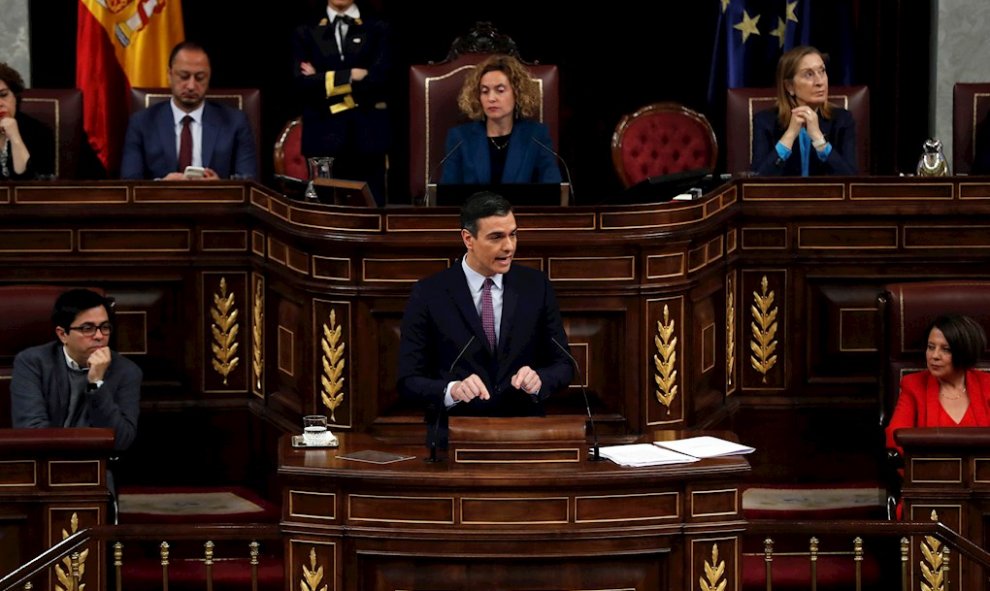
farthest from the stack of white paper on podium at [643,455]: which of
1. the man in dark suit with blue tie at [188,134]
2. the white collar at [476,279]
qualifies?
the man in dark suit with blue tie at [188,134]

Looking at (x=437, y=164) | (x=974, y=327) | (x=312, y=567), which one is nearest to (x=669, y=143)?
(x=437, y=164)

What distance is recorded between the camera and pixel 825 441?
6734 mm

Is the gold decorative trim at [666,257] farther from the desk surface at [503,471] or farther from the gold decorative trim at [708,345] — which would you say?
the desk surface at [503,471]

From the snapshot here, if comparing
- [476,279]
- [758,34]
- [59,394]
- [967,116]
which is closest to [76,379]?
[59,394]

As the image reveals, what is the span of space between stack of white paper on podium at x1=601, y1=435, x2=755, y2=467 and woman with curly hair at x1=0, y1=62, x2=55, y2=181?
325 cm

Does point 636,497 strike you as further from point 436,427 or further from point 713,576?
point 436,427

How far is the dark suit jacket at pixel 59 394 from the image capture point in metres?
5.88

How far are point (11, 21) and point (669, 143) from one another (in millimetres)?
3195

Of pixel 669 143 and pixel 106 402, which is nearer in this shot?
pixel 106 402

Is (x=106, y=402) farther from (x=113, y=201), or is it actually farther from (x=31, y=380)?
(x=113, y=201)

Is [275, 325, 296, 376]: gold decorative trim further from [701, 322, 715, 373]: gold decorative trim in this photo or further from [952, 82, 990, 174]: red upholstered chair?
[952, 82, 990, 174]: red upholstered chair

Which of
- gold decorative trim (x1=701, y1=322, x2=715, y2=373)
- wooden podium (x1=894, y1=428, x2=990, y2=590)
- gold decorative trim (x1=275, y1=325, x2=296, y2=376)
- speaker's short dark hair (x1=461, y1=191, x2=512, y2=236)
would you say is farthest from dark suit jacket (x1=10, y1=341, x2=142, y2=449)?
wooden podium (x1=894, y1=428, x2=990, y2=590)

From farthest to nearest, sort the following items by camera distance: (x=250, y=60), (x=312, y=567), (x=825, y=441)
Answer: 1. (x=250, y=60)
2. (x=825, y=441)
3. (x=312, y=567)

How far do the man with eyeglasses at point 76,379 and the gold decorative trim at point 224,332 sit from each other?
2.36 feet
